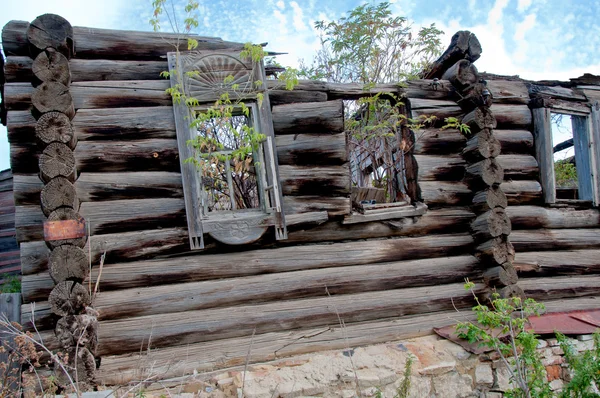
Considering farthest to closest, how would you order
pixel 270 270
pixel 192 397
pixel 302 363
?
pixel 270 270, pixel 302 363, pixel 192 397

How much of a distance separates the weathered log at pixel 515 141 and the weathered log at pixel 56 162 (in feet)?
16.4

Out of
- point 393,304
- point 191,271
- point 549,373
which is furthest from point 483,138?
point 191,271

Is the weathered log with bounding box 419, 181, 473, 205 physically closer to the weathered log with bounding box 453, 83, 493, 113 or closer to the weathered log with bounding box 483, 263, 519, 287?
the weathered log with bounding box 483, 263, 519, 287

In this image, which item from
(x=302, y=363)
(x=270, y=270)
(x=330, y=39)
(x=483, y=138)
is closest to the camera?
(x=302, y=363)

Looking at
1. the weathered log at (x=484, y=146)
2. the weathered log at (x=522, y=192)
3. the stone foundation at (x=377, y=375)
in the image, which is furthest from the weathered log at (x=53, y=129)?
the weathered log at (x=522, y=192)

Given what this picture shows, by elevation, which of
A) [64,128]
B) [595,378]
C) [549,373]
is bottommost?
[549,373]

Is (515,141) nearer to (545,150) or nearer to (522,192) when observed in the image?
(545,150)

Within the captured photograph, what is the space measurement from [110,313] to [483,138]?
4.43 m

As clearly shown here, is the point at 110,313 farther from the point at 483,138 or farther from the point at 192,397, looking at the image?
the point at 483,138

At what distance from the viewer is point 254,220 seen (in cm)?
469

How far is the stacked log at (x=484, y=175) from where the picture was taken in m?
5.28

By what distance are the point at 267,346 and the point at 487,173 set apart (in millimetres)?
3132

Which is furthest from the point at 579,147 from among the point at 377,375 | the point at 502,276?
the point at 377,375

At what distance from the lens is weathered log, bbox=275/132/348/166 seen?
5.03 metres
